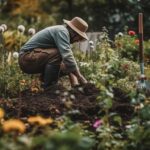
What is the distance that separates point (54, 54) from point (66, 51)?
0.35 meters

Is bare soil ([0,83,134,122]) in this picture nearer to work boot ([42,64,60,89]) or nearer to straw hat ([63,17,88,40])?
work boot ([42,64,60,89])

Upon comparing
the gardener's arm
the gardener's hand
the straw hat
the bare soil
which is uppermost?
the straw hat

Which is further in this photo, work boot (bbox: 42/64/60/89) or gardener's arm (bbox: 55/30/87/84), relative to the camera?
work boot (bbox: 42/64/60/89)

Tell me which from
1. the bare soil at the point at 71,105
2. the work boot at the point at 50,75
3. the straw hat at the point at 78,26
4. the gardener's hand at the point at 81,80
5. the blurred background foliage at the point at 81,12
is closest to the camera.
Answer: the bare soil at the point at 71,105

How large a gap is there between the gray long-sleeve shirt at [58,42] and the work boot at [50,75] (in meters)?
0.28

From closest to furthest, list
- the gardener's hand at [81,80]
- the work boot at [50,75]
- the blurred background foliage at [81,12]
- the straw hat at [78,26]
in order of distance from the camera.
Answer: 1. the gardener's hand at [81,80]
2. the straw hat at [78,26]
3. the work boot at [50,75]
4. the blurred background foliage at [81,12]

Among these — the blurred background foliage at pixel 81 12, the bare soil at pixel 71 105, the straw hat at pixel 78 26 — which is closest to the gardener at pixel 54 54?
the straw hat at pixel 78 26

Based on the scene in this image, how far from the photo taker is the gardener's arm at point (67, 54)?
30.0 feet

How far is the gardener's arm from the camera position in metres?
9.14

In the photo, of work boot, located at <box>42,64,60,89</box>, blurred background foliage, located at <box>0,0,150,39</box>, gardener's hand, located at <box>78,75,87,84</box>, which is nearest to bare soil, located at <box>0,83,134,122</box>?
gardener's hand, located at <box>78,75,87,84</box>

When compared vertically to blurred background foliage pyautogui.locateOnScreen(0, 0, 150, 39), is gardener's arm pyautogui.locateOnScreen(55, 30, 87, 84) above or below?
below

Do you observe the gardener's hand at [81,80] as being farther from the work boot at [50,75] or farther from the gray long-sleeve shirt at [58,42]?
the work boot at [50,75]

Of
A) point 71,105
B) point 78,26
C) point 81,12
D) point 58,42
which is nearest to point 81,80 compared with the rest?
point 58,42

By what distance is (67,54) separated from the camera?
9.13 m
